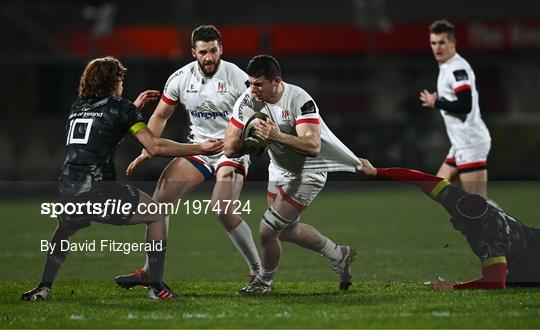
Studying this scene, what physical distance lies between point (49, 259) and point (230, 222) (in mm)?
1607

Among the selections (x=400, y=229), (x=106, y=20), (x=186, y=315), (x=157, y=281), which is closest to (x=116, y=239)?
(x=400, y=229)

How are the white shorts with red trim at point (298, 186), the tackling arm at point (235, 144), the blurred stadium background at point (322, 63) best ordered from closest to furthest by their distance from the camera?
the tackling arm at point (235, 144) < the white shorts with red trim at point (298, 186) < the blurred stadium background at point (322, 63)

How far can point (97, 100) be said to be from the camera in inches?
320

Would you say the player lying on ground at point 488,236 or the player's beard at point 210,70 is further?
the player's beard at point 210,70

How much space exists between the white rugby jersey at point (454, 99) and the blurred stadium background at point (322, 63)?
7.32m

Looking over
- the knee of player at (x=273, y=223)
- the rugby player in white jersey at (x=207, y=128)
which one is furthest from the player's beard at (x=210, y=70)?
the knee of player at (x=273, y=223)

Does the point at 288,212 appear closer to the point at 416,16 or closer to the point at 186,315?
the point at 186,315

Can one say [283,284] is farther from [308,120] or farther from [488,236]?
[488,236]

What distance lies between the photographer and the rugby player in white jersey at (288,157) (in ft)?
26.3

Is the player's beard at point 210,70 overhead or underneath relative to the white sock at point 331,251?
overhead

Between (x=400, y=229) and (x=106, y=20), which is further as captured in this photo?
(x=106, y=20)

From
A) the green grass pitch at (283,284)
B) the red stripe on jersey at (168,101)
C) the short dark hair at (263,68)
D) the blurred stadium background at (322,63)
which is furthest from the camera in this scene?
the blurred stadium background at (322,63)

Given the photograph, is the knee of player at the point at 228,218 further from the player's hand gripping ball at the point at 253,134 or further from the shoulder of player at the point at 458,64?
the shoulder of player at the point at 458,64

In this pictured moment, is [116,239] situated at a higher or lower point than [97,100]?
lower
